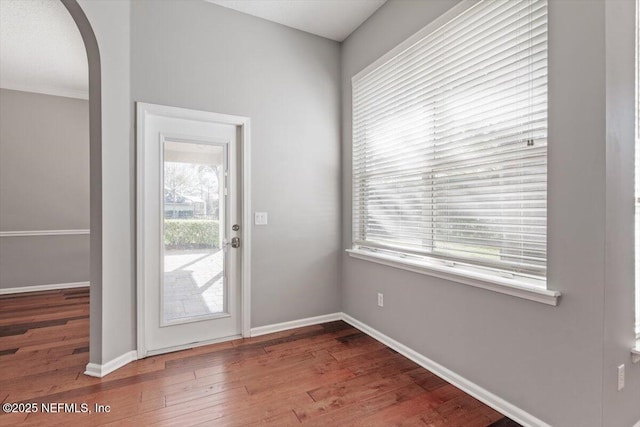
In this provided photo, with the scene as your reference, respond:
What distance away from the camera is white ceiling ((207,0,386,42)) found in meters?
2.74

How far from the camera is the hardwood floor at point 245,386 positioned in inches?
70.0

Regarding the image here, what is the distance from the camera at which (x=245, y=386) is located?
2.09m

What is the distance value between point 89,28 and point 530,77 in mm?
2837

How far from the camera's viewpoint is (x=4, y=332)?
2.99m

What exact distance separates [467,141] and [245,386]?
2.22 m

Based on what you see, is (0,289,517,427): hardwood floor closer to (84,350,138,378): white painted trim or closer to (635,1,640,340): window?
(84,350,138,378): white painted trim

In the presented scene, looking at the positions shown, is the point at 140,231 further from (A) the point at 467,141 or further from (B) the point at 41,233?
(B) the point at 41,233

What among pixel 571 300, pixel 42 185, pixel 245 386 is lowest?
pixel 245 386

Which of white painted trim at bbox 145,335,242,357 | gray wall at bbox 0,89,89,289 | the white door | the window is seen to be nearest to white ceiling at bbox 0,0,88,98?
gray wall at bbox 0,89,89,289

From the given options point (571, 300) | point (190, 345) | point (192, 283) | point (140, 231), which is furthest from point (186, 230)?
point (571, 300)

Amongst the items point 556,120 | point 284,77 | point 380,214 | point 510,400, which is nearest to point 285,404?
point 510,400

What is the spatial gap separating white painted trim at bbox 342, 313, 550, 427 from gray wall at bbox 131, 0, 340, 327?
87 centimetres

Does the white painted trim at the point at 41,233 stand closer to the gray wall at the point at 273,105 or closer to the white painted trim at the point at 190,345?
the white painted trim at the point at 190,345

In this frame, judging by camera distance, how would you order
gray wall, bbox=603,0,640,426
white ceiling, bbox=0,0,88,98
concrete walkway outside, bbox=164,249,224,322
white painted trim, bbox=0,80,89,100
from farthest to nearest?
white painted trim, bbox=0,80,89,100, white ceiling, bbox=0,0,88,98, concrete walkway outside, bbox=164,249,224,322, gray wall, bbox=603,0,640,426
